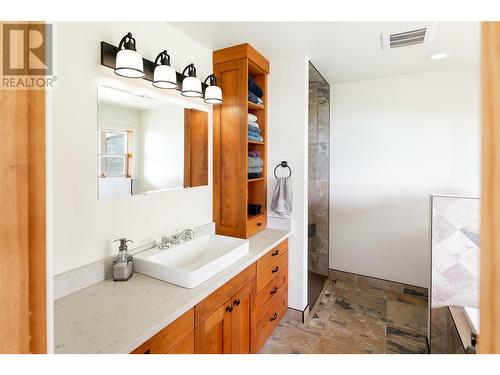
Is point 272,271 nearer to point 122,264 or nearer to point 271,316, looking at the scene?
point 271,316

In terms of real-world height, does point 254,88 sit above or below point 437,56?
below

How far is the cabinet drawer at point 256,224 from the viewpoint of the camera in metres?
2.19

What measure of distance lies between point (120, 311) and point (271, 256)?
1.19 metres

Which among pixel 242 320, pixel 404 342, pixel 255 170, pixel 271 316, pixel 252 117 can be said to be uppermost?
pixel 252 117

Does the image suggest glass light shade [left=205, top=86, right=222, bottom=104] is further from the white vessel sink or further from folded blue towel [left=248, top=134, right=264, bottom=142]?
the white vessel sink

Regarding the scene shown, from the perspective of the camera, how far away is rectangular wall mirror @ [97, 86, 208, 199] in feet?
4.71

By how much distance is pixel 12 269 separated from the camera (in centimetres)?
36

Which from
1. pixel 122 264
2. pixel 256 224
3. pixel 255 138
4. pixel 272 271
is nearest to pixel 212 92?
pixel 255 138

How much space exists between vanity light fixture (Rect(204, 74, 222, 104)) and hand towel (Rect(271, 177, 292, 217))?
881mm

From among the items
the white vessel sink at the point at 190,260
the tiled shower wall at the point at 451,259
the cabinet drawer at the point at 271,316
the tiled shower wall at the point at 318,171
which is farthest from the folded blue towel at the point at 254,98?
the cabinet drawer at the point at 271,316

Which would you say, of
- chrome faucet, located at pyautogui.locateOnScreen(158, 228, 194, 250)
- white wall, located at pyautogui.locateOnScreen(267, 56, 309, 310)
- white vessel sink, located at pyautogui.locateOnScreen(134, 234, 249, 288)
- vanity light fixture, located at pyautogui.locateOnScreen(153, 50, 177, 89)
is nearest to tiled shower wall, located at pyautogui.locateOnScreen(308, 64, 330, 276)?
white wall, located at pyautogui.locateOnScreen(267, 56, 309, 310)

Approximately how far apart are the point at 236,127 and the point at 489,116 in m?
1.89

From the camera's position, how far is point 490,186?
0.31 meters

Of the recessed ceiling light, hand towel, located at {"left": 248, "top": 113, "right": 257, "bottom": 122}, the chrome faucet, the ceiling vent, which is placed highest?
the recessed ceiling light
